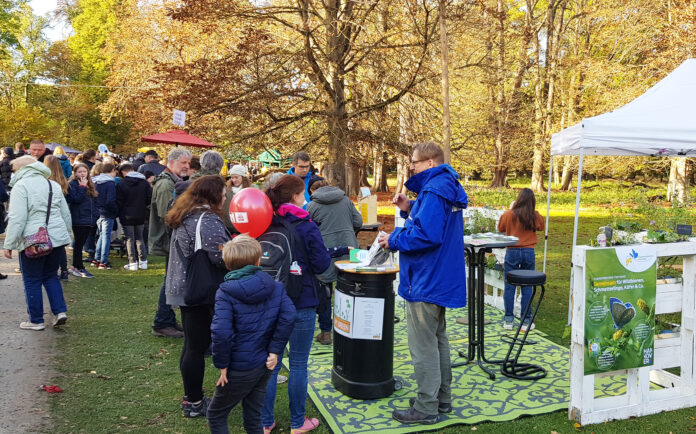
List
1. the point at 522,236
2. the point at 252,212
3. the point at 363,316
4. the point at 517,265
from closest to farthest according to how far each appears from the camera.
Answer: the point at 252,212 < the point at 363,316 < the point at 522,236 < the point at 517,265

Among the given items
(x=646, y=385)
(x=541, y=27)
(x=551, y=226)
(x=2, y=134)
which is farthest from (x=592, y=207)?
(x=2, y=134)

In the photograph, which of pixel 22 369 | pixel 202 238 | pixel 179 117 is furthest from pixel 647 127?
pixel 179 117

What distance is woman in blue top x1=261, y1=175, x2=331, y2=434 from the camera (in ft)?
12.1

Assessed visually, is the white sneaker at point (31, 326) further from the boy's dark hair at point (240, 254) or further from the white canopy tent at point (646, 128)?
the white canopy tent at point (646, 128)

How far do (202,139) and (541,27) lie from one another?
23.6 meters

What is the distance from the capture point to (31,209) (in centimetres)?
573

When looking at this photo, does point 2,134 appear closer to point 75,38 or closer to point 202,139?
point 75,38

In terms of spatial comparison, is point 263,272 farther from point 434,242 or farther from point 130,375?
point 130,375

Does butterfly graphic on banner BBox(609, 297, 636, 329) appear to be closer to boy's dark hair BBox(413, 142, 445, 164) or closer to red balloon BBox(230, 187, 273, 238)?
boy's dark hair BBox(413, 142, 445, 164)

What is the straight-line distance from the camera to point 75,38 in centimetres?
4106

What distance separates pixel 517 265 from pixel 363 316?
2875 millimetres

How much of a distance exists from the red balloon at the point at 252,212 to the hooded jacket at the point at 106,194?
6346 millimetres

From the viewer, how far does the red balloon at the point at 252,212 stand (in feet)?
11.5

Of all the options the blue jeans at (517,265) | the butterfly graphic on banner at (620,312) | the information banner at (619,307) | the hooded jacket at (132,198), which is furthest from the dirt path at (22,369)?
the blue jeans at (517,265)
